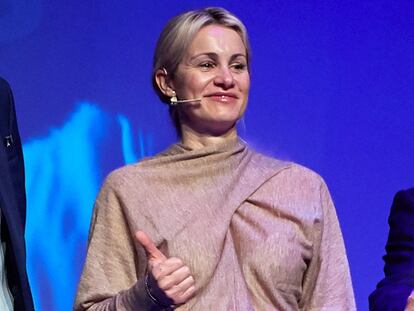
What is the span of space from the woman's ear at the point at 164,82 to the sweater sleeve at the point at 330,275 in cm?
43

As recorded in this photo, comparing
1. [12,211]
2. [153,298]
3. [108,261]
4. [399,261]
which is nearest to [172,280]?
[153,298]

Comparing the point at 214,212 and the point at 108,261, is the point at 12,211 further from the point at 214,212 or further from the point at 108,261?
the point at 214,212

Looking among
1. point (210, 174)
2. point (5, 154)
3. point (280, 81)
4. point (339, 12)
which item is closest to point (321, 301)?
point (210, 174)

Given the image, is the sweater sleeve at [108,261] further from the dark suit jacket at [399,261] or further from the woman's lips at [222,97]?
the dark suit jacket at [399,261]

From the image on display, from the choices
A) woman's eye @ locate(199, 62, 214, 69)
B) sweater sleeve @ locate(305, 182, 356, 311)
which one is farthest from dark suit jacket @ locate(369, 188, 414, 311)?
woman's eye @ locate(199, 62, 214, 69)

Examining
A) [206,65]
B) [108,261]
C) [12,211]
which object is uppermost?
[206,65]

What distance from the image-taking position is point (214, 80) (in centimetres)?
203

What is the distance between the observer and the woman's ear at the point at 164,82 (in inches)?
83.4

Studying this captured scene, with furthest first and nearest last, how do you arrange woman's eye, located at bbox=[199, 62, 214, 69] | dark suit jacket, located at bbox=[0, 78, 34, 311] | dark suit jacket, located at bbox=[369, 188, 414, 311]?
woman's eye, located at bbox=[199, 62, 214, 69] < dark suit jacket, located at bbox=[369, 188, 414, 311] < dark suit jacket, located at bbox=[0, 78, 34, 311]

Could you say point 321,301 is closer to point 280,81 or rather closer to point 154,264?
point 154,264

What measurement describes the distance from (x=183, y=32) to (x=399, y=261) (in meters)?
0.66

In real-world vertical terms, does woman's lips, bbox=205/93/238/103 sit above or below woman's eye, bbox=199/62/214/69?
below

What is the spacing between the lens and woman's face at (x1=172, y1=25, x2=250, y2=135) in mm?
2029

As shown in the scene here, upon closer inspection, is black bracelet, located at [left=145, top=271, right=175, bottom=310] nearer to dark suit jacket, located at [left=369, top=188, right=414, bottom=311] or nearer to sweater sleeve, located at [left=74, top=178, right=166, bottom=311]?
sweater sleeve, located at [left=74, top=178, right=166, bottom=311]
